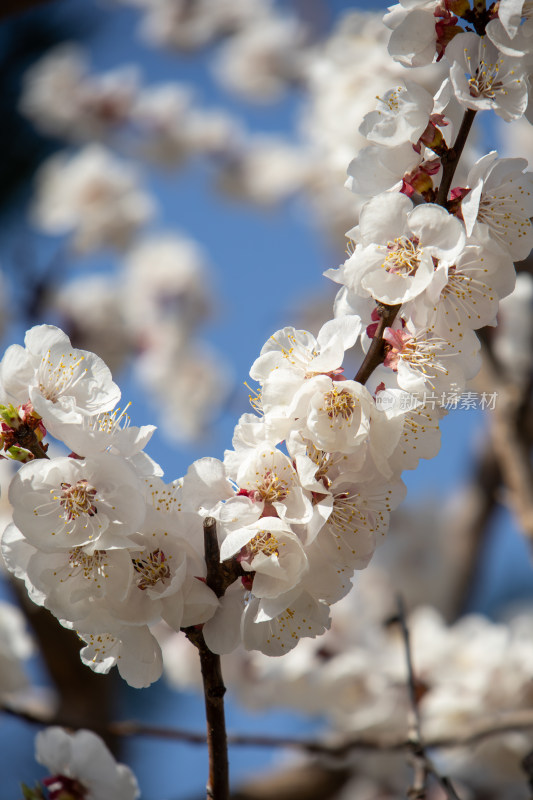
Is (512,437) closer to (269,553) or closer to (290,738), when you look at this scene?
(290,738)

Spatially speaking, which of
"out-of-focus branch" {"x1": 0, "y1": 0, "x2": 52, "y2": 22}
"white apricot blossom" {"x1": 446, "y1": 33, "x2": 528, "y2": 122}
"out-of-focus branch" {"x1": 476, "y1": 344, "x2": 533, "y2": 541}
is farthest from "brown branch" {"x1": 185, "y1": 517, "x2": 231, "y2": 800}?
"out-of-focus branch" {"x1": 0, "y1": 0, "x2": 52, "y2": 22}

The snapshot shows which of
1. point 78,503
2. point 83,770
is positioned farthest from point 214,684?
point 83,770

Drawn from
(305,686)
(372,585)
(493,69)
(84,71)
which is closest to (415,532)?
(372,585)

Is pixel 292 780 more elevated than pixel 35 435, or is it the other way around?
pixel 35 435

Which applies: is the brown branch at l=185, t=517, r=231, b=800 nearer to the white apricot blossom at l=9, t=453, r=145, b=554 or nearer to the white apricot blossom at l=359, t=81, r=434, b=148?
the white apricot blossom at l=9, t=453, r=145, b=554

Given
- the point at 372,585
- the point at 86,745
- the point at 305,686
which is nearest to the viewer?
the point at 86,745

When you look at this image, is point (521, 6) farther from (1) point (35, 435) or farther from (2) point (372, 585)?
(2) point (372, 585)
